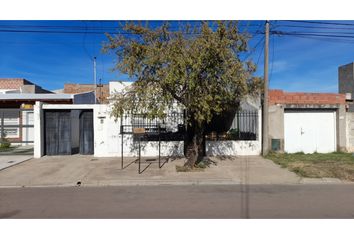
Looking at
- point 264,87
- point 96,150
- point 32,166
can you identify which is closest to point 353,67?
point 264,87

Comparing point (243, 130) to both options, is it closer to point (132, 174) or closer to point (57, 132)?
point (132, 174)

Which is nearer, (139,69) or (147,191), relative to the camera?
(147,191)

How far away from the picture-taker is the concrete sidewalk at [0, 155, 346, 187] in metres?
7.99

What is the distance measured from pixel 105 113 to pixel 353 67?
19.1 metres

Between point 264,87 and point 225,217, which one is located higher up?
point 264,87

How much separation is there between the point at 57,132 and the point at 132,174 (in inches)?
235

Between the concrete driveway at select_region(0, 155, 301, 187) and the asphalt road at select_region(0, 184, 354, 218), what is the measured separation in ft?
1.73

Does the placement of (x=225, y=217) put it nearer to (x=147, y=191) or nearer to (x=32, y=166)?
(x=147, y=191)

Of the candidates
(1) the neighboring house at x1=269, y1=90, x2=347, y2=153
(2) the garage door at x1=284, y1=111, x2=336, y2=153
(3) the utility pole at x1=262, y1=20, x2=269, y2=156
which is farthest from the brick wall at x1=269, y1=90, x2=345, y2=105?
(3) the utility pole at x1=262, y1=20, x2=269, y2=156

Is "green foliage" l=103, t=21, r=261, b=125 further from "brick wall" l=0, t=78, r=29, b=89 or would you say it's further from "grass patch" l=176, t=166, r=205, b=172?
"brick wall" l=0, t=78, r=29, b=89

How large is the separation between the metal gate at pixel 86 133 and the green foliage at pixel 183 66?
4654mm

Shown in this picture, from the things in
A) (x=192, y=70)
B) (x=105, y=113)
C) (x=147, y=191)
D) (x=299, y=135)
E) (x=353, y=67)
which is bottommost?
(x=147, y=191)

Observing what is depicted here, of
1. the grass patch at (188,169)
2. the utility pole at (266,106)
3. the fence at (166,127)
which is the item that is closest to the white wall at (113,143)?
the fence at (166,127)

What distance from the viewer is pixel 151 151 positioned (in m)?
12.6
